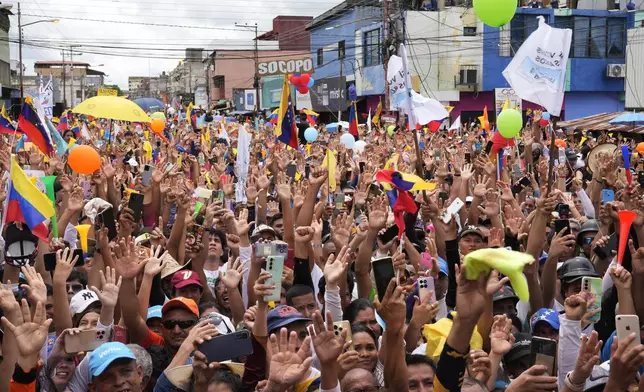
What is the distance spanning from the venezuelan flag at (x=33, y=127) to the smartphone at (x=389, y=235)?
5.30 metres

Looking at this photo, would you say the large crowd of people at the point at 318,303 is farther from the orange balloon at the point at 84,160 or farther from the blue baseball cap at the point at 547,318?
the orange balloon at the point at 84,160

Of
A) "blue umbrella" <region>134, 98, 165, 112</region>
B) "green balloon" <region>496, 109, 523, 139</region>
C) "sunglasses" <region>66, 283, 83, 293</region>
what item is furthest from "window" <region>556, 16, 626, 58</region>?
"sunglasses" <region>66, 283, 83, 293</region>

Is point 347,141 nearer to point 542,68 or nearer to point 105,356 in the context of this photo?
point 542,68

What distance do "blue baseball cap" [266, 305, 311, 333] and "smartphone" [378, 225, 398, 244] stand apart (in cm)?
205

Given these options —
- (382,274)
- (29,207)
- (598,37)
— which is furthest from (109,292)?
(598,37)

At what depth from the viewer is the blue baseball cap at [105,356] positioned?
13.7 ft

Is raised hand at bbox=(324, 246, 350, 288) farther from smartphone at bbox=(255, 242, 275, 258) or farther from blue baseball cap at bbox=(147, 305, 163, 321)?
blue baseball cap at bbox=(147, 305, 163, 321)

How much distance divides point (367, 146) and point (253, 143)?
11.2ft

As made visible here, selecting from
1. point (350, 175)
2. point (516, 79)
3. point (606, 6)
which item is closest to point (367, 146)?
point (350, 175)

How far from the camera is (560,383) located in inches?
166

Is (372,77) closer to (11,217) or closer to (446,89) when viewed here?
(446,89)

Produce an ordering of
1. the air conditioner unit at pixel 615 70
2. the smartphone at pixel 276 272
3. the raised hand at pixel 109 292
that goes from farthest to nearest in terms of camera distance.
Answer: the air conditioner unit at pixel 615 70 < the raised hand at pixel 109 292 < the smartphone at pixel 276 272

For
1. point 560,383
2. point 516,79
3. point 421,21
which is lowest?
point 560,383

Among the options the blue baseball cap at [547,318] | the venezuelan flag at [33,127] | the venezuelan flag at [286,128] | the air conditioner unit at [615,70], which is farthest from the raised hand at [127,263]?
the air conditioner unit at [615,70]
